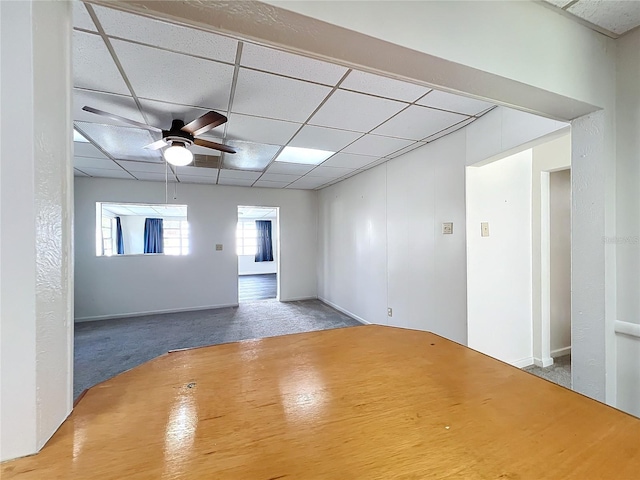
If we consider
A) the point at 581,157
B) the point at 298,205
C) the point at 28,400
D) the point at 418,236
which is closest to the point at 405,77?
the point at 581,157

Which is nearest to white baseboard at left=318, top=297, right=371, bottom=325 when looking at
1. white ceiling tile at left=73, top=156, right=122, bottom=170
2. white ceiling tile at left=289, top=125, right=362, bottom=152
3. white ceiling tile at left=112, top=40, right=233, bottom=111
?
white ceiling tile at left=289, top=125, right=362, bottom=152

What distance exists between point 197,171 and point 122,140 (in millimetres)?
1331

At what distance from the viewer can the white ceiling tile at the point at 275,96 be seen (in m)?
1.77

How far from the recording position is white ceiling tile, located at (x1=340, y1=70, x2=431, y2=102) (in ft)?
5.64

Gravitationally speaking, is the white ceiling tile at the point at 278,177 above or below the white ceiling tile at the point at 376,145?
above

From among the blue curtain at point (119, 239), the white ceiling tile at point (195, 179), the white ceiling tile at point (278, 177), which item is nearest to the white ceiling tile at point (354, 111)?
the white ceiling tile at point (278, 177)

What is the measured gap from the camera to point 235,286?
5.37 meters

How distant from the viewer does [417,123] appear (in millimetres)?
2408

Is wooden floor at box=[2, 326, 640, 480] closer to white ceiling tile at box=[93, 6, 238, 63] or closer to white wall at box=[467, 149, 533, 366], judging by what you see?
white ceiling tile at box=[93, 6, 238, 63]

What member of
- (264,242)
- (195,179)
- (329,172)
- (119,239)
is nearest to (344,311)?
(329,172)

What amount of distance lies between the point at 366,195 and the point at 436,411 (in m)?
3.64

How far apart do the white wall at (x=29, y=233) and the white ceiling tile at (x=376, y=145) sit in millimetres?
2522

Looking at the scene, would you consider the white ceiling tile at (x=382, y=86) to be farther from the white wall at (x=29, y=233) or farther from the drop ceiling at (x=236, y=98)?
the white wall at (x=29, y=233)

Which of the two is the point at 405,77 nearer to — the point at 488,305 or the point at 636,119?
the point at 636,119
